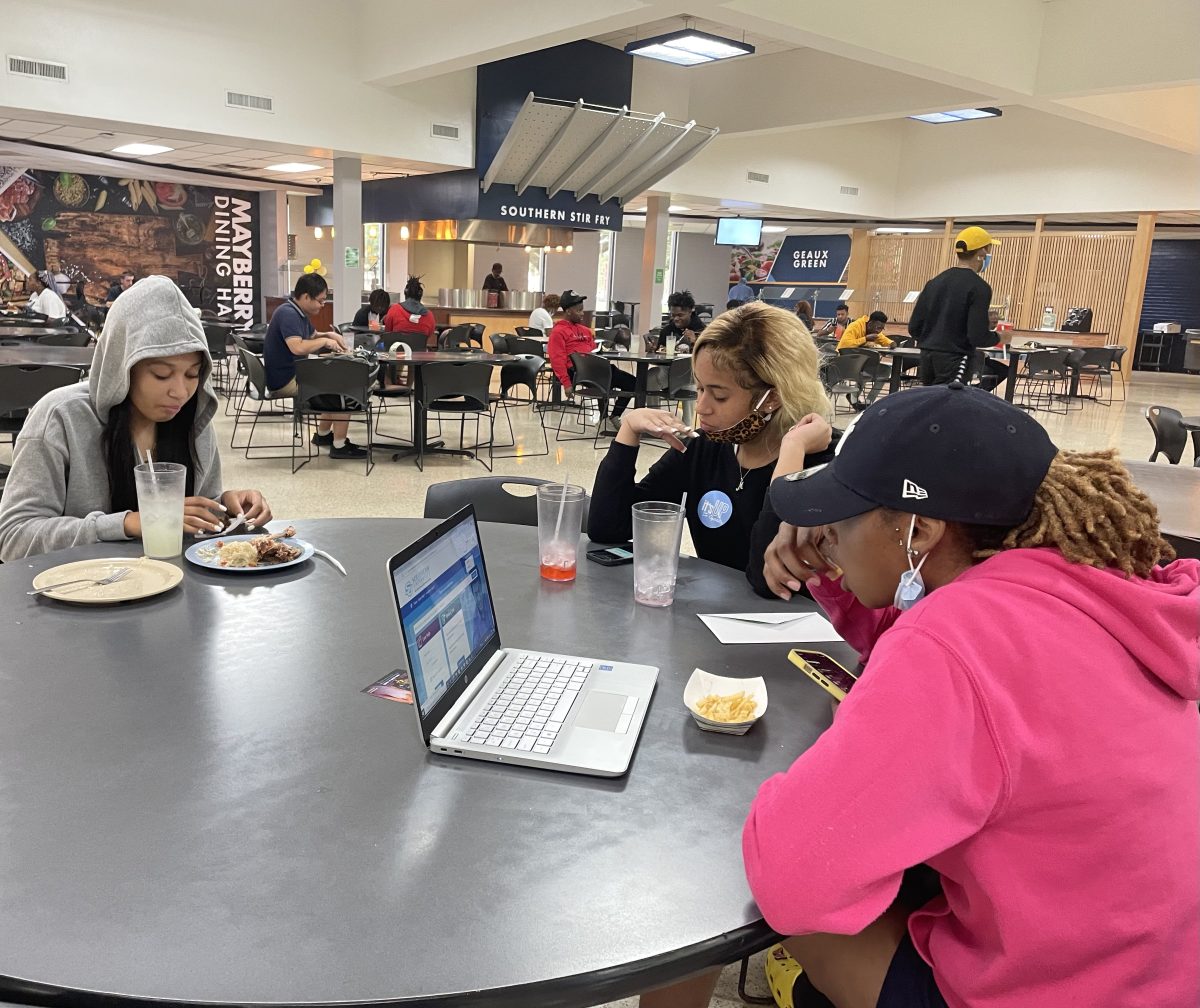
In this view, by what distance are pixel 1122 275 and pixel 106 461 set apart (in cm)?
1662

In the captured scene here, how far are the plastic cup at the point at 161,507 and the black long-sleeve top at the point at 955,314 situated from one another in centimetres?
717

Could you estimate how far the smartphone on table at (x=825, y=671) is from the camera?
1.32 metres

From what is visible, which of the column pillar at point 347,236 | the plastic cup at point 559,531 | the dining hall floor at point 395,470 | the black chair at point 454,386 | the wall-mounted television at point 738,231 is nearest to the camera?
the plastic cup at point 559,531

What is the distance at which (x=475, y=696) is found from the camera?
1232 mm

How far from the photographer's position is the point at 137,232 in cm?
1667

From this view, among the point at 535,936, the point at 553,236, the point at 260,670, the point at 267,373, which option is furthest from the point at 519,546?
the point at 553,236

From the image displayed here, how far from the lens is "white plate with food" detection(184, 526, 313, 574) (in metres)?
1.71

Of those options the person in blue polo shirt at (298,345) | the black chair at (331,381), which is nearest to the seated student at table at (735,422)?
the black chair at (331,381)

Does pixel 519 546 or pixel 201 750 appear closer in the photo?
pixel 201 750

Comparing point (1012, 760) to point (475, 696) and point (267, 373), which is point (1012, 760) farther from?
point (267, 373)

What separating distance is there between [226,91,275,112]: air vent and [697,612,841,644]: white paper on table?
29.3 feet

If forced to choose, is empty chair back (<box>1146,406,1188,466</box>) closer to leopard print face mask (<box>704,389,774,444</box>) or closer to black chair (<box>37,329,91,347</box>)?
leopard print face mask (<box>704,389,774,444</box>)

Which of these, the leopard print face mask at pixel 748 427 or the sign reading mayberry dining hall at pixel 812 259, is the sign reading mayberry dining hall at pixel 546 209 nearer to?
the sign reading mayberry dining hall at pixel 812 259

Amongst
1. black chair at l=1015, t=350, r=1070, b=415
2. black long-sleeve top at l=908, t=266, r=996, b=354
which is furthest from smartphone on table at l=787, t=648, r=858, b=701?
black chair at l=1015, t=350, r=1070, b=415
